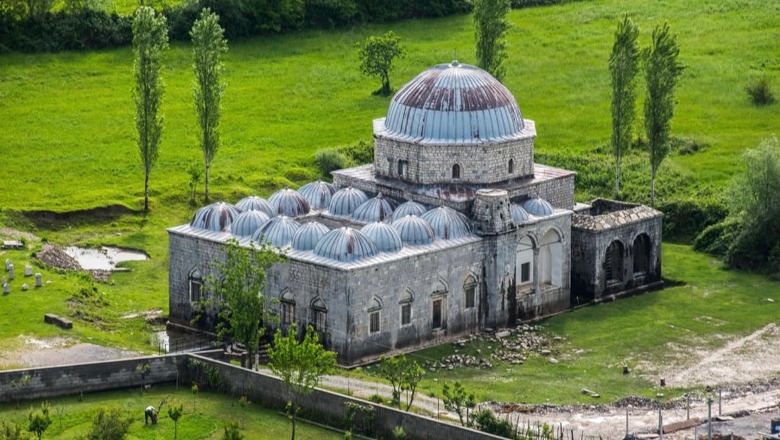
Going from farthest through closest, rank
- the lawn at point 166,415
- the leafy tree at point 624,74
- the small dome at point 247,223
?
the leafy tree at point 624,74 → the small dome at point 247,223 → the lawn at point 166,415

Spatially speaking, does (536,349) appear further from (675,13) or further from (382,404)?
(675,13)

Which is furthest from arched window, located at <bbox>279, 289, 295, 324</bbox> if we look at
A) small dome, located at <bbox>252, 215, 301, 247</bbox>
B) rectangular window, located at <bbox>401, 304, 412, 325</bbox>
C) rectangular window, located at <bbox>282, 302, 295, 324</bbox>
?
rectangular window, located at <bbox>401, 304, 412, 325</bbox>

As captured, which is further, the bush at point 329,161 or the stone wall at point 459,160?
the bush at point 329,161

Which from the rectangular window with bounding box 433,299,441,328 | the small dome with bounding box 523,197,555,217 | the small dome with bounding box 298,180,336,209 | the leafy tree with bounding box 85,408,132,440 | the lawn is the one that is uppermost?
the small dome with bounding box 298,180,336,209

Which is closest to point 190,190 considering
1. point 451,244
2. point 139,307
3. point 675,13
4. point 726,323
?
point 139,307

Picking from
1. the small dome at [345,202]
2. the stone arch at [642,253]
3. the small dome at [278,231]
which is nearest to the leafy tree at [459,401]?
the small dome at [278,231]

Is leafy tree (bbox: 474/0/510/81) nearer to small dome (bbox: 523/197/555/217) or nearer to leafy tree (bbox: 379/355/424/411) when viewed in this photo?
small dome (bbox: 523/197/555/217)

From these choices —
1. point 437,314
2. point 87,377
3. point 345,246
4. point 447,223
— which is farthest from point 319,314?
point 87,377

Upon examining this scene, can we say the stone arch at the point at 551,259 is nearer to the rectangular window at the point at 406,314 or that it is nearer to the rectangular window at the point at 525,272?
the rectangular window at the point at 525,272
